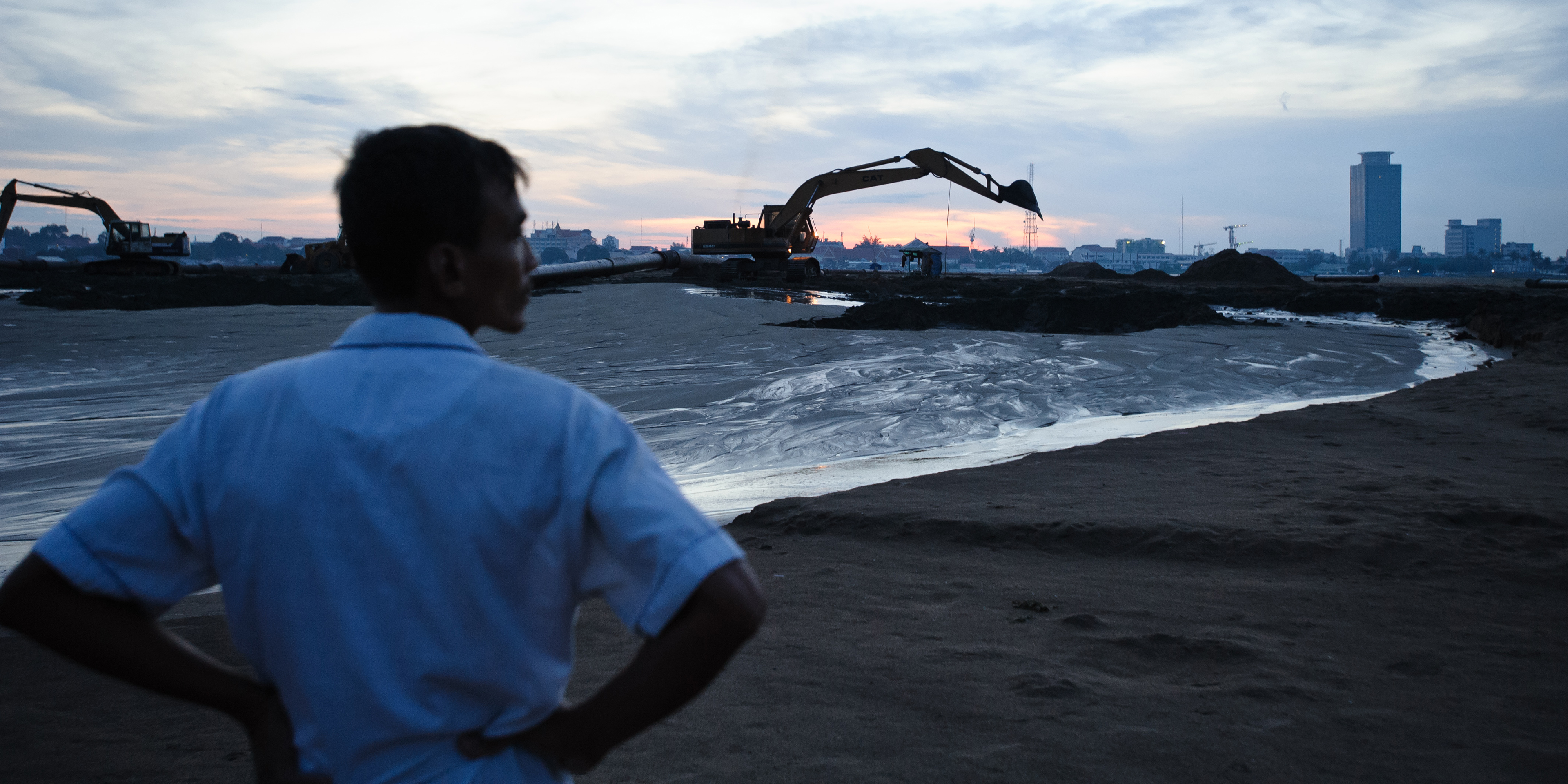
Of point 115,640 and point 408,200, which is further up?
point 408,200

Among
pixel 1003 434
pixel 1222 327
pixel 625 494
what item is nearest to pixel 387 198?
pixel 625 494

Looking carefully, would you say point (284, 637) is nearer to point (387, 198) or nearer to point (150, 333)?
point (387, 198)

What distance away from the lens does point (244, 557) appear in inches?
43.1

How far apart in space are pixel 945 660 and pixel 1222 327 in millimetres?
18779

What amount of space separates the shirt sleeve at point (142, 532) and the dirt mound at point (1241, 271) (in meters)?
46.9

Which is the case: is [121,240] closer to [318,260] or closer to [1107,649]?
[318,260]

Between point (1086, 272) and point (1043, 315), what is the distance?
135ft

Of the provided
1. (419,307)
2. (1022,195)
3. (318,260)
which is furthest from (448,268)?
(318,260)

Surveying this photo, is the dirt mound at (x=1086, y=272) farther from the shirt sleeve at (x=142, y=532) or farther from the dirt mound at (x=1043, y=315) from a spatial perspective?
the shirt sleeve at (x=142, y=532)

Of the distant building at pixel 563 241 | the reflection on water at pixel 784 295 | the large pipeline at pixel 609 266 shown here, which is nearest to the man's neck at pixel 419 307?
the large pipeline at pixel 609 266

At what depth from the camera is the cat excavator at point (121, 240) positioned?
123 ft

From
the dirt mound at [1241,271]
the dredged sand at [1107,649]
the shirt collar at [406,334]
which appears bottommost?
the dredged sand at [1107,649]

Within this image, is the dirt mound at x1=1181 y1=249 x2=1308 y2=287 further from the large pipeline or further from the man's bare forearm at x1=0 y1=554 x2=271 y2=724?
the man's bare forearm at x1=0 y1=554 x2=271 y2=724

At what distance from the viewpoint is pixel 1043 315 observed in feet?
70.8
